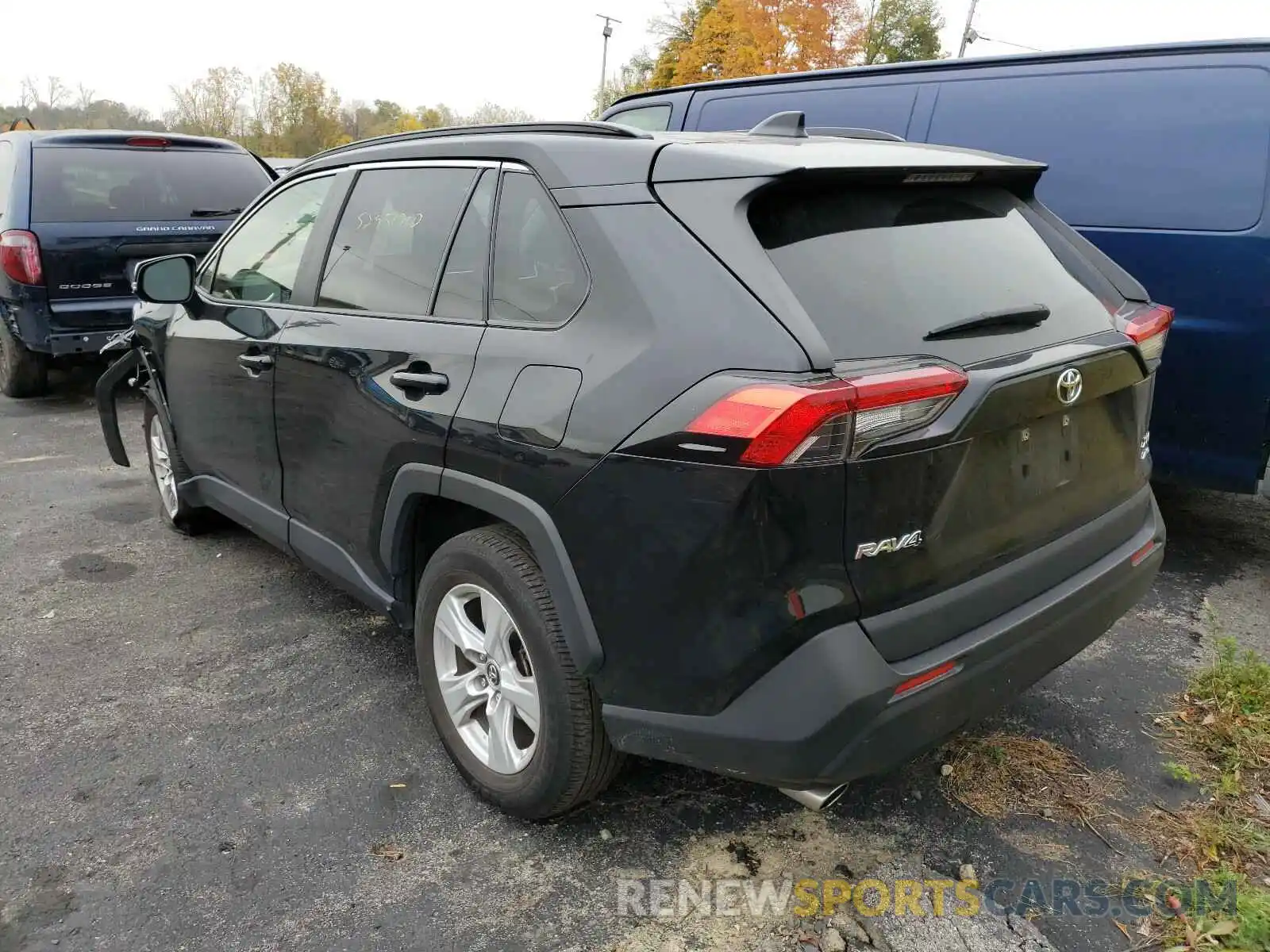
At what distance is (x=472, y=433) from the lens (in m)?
2.36

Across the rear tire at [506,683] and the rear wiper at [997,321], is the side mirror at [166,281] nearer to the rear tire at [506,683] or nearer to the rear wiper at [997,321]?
the rear tire at [506,683]

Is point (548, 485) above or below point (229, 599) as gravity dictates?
above

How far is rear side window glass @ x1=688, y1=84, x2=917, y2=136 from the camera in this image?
477 centimetres

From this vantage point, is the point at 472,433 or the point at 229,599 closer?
the point at 472,433

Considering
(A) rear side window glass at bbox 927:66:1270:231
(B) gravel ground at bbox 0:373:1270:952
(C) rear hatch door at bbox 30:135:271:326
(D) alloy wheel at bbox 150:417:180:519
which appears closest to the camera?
(B) gravel ground at bbox 0:373:1270:952

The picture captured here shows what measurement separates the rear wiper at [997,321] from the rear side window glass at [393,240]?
1.36 metres

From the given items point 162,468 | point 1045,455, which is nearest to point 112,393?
point 162,468

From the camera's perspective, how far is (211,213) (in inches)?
281

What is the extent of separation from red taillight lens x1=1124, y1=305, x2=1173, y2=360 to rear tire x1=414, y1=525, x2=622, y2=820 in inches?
66.7

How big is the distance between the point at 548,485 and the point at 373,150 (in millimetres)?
1596

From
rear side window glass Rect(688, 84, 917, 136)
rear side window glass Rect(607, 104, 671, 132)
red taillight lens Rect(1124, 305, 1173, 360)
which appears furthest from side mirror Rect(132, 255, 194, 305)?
red taillight lens Rect(1124, 305, 1173, 360)

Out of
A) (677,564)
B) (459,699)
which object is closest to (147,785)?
(459,699)

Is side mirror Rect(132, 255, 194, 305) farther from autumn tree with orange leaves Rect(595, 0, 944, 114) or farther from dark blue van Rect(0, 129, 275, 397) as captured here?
autumn tree with orange leaves Rect(595, 0, 944, 114)

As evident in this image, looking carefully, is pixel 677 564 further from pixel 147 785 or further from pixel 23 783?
pixel 23 783
